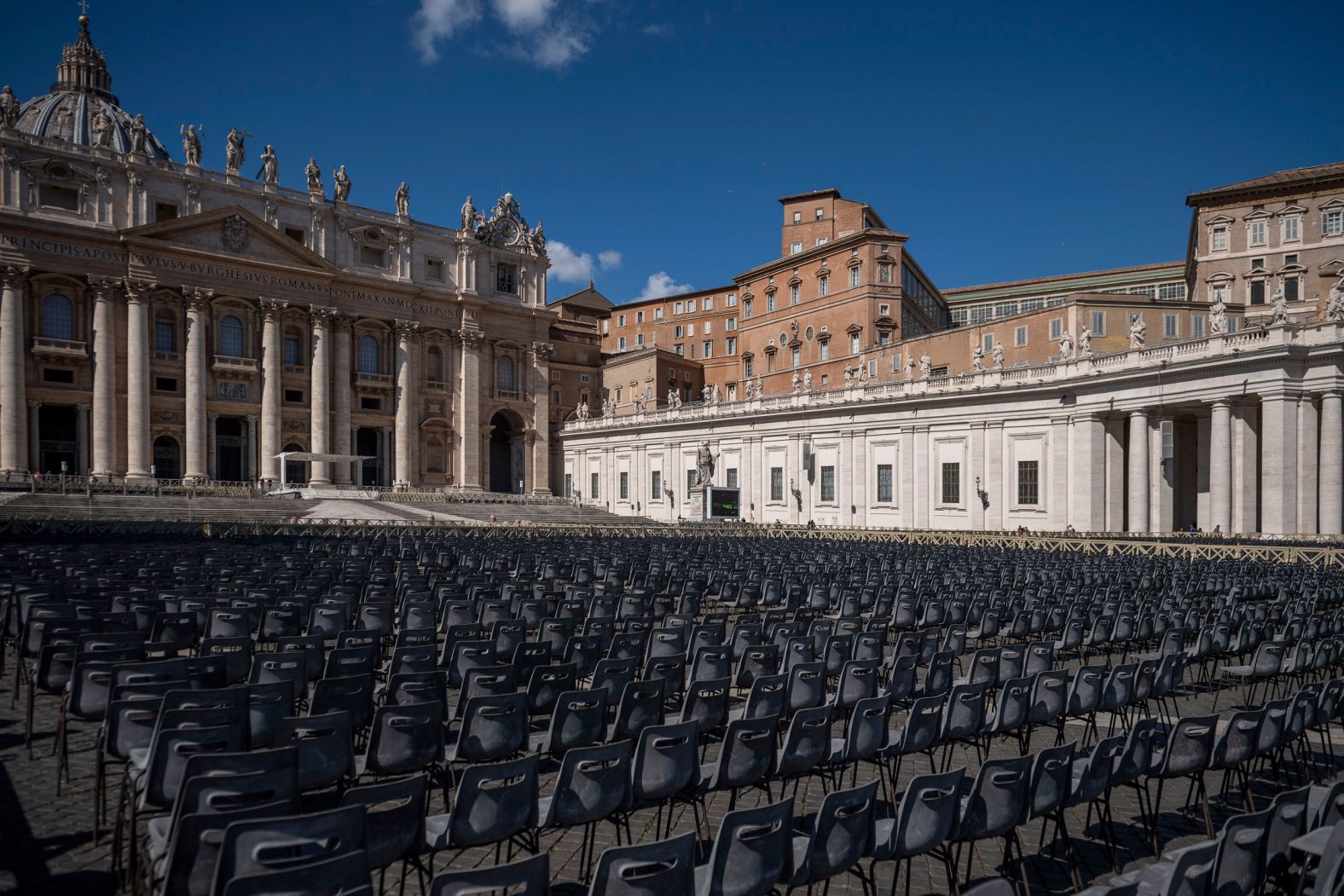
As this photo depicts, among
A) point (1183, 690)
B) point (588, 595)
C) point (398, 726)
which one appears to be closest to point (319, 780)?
point (398, 726)

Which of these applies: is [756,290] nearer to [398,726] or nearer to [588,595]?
[588,595]

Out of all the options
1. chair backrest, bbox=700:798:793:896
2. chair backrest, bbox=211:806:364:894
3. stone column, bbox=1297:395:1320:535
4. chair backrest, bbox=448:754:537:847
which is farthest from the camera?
stone column, bbox=1297:395:1320:535

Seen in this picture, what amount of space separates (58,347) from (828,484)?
4922 cm

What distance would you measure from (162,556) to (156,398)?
46.8m

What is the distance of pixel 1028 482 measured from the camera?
41.0 metres

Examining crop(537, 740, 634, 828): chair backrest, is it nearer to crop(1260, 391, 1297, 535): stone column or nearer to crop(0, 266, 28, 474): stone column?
crop(1260, 391, 1297, 535): stone column

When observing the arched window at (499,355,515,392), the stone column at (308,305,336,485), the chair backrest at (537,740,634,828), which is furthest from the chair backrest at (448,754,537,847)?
the arched window at (499,355,515,392)

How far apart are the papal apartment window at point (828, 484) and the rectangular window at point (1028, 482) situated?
11.1m

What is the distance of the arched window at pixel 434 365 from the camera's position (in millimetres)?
68375

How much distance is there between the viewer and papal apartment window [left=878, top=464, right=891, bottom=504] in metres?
46.6

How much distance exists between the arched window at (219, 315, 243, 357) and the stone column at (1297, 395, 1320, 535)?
202 ft

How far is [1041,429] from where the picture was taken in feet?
133

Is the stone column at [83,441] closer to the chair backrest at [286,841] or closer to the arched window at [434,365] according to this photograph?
the arched window at [434,365]

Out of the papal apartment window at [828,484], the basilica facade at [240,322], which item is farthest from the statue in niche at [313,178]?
the papal apartment window at [828,484]
